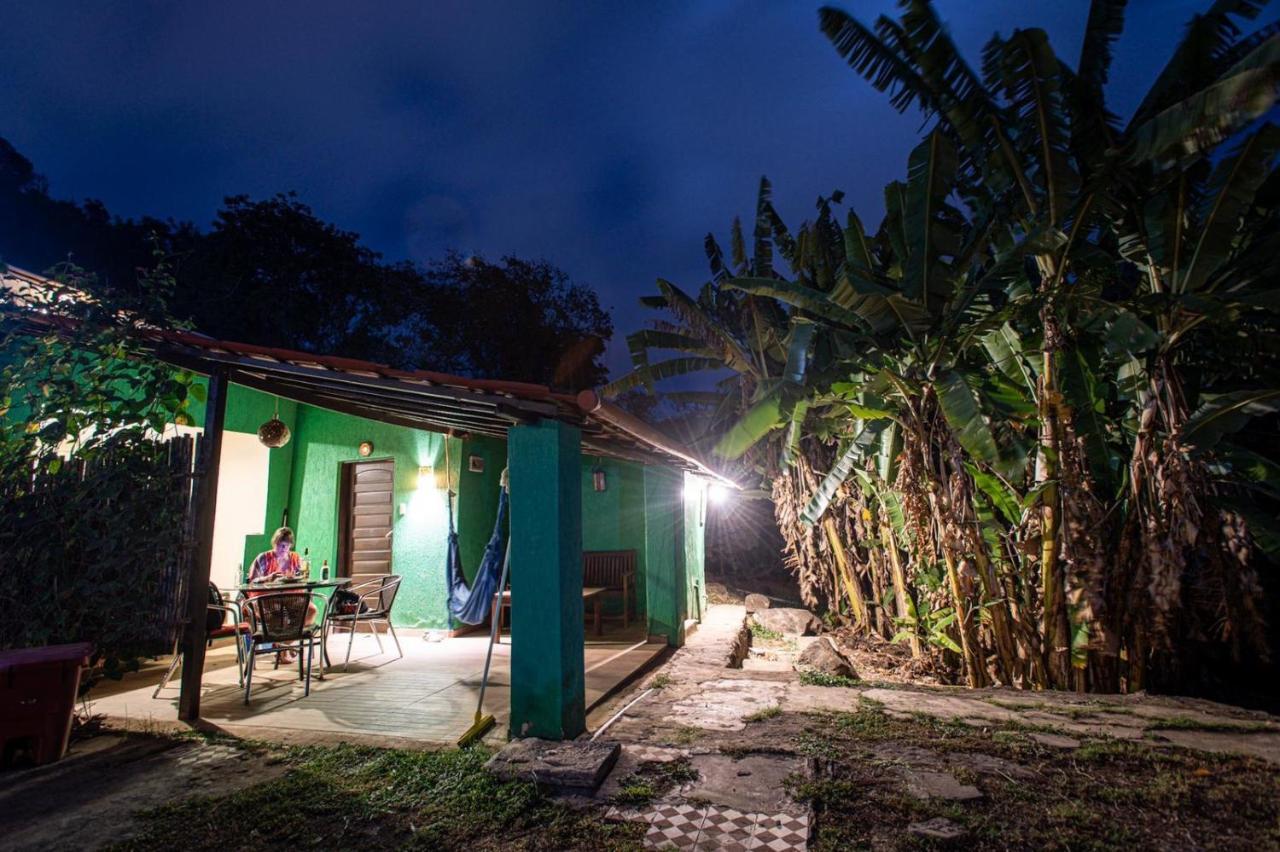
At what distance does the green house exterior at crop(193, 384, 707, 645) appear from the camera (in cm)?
796

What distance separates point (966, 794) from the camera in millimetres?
2750

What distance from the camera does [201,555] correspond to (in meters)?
4.43

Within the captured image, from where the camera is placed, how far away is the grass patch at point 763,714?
4070 mm

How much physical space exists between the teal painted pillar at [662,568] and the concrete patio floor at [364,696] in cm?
27

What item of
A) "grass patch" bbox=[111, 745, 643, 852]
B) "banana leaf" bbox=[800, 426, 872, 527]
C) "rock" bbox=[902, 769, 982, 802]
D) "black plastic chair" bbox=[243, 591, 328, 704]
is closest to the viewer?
"grass patch" bbox=[111, 745, 643, 852]

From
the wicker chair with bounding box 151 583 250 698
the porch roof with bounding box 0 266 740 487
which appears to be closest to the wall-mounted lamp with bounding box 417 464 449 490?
the porch roof with bounding box 0 266 740 487

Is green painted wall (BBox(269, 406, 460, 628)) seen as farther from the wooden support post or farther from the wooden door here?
the wooden support post

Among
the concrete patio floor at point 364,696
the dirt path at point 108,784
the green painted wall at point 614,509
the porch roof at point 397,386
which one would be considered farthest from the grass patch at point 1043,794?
the green painted wall at point 614,509

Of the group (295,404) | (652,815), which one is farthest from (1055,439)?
(295,404)

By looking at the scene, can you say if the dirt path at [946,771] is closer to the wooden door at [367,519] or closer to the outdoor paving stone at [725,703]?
the outdoor paving stone at [725,703]

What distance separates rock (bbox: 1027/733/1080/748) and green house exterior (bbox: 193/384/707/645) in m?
4.18

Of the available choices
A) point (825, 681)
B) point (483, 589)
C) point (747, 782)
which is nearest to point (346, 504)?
point (483, 589)

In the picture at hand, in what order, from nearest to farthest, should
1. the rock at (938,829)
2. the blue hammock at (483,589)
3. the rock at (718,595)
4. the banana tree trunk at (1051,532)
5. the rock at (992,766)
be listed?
the rock at (938,829)
the rock at (992,766)
the banana tree trunk at (1051,532)
the blue hammock at (483,589)
the rock at (718,595)

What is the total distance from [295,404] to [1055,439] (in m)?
9.70
